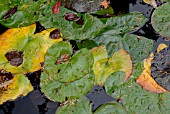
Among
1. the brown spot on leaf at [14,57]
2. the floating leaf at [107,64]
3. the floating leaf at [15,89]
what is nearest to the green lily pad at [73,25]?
the floating leaf at [107,64]

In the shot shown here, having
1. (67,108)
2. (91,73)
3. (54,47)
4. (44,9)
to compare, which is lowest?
(67,108)

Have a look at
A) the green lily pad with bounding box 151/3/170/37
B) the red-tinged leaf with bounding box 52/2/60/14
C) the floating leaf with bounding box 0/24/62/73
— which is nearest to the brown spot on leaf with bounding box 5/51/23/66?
the floating leaf with bounding box 0/24/62/73

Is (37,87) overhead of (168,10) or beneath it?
beneath

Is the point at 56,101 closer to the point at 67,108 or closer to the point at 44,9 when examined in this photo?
the point at 67,108

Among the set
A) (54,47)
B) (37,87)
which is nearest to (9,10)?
(54,47)

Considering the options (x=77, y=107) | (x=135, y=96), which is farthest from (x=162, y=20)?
(x=77, y=107)

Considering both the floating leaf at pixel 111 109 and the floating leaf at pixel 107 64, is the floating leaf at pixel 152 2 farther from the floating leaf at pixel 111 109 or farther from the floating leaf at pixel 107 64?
the floating leaf at pixel 111 109

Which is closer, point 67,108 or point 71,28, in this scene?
point 67,108

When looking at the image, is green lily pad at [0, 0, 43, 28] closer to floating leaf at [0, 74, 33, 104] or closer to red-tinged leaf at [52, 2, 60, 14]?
red-tinged leaf at [52, 2, 60, 14]
